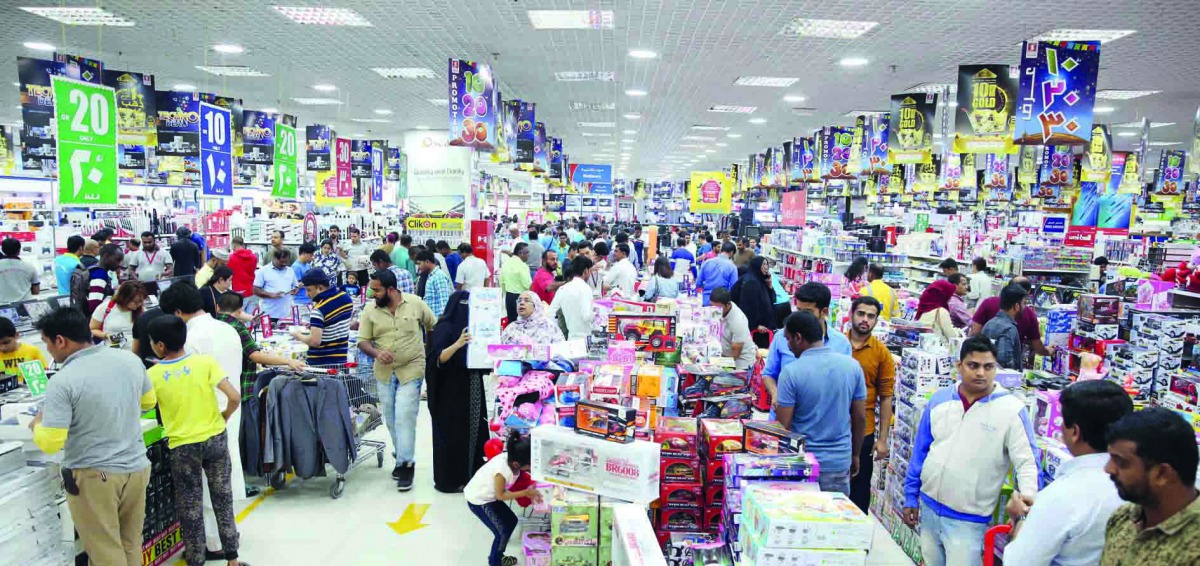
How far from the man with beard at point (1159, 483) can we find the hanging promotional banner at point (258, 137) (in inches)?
577

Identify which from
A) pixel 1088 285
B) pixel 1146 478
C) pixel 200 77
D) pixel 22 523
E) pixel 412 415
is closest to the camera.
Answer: pixel 1146 478

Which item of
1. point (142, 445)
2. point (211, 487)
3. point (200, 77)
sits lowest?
point (211, 487)

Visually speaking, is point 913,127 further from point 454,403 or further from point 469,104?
point 454,403

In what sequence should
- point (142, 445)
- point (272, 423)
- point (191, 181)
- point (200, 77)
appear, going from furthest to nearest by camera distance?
point (191, 181)
point (200, 77)
point (272, 423)
point (142, 445)

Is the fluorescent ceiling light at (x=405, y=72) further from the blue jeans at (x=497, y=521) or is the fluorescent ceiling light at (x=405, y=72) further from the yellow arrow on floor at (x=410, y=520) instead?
the blue jeans at (x=497, y=521)

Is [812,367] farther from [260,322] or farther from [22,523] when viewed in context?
[260,322]

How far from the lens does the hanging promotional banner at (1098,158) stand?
17.3 meters

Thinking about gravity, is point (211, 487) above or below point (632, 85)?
below

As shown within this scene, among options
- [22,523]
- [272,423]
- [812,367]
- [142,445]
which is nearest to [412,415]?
[272,423]

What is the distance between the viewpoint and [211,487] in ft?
14.5

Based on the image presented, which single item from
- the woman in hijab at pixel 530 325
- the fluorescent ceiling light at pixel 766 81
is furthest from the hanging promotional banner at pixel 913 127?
the woman in hijab at pixel 530 325

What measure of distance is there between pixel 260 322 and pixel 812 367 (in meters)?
6.37

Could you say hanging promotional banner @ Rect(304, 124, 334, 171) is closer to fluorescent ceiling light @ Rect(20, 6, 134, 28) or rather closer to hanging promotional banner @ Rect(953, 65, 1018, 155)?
fluorescent ceiling light @ Rect(20, 6, 134, 28)

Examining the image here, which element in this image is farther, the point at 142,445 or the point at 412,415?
the point at 412,415
